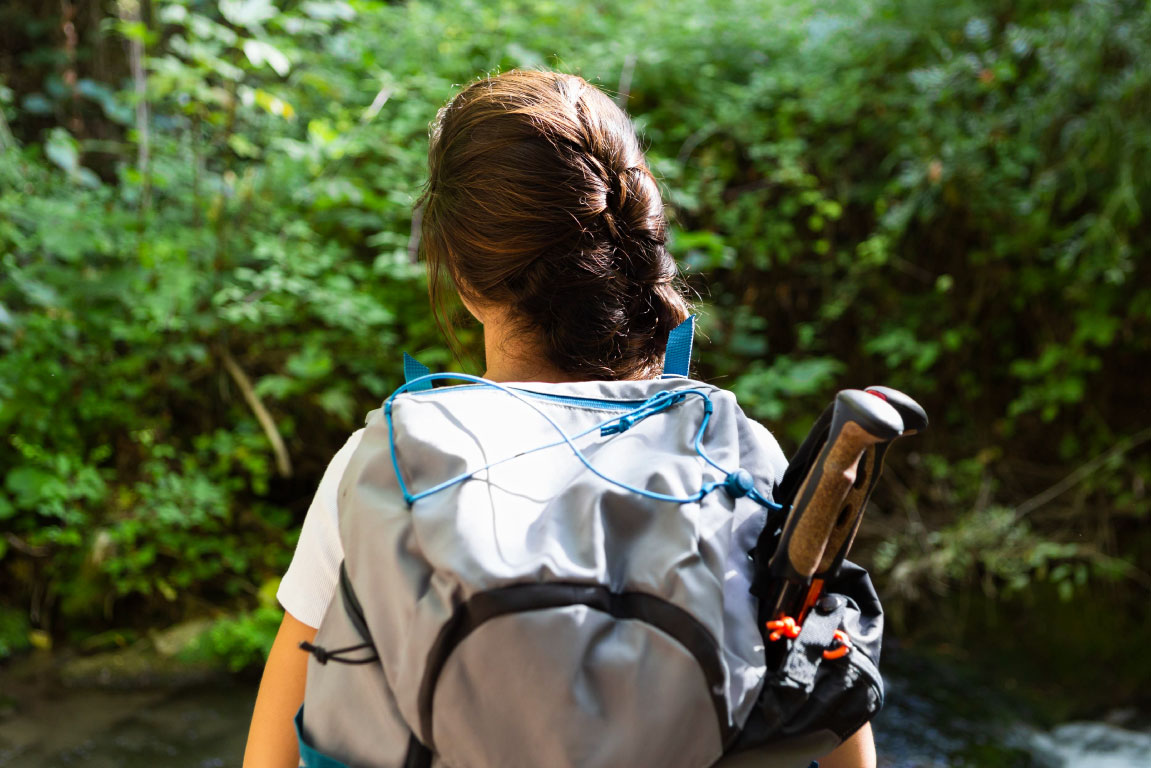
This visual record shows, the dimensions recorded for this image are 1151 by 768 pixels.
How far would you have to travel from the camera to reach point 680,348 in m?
0.96

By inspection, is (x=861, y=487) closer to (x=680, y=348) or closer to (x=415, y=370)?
(x=680, y=348)

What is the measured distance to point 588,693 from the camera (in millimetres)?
676

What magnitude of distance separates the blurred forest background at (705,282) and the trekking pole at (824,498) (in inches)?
102

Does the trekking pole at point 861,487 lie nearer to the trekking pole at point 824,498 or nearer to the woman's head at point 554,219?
the trekking pole at point 824,498

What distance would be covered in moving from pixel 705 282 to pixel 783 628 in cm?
297

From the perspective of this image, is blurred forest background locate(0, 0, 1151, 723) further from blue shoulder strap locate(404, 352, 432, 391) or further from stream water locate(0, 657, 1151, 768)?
blue shoulder strap locate(404, 352, 432, 391)

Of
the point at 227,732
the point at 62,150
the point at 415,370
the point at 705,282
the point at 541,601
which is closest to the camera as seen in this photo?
the point at 541,601

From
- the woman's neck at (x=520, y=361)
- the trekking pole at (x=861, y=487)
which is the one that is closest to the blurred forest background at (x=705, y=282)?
the woman's neck at (x=520, y=361)

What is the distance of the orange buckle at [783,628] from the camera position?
732 millimetres

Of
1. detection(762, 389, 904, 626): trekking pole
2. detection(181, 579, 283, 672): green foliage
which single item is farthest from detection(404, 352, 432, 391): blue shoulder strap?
detection(181, 579, 283, 672): green foliage

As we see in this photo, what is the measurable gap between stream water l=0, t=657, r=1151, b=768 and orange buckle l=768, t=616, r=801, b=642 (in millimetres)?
2410

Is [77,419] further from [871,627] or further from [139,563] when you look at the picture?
[871,627]

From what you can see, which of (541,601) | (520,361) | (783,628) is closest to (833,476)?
(783,628)

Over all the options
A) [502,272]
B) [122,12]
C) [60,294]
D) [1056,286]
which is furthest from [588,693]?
[122,12]
